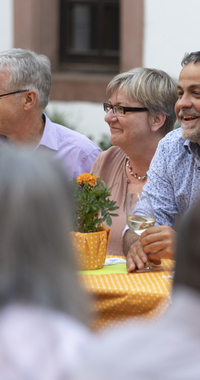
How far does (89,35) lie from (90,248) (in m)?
4.29

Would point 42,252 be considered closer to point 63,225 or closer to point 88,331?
point 63,225

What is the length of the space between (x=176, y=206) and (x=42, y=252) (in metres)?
1.96

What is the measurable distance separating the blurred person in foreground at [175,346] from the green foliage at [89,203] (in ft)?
3.96

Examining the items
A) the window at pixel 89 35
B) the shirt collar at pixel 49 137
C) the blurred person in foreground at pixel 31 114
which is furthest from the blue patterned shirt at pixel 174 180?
the window at pixel 89 35

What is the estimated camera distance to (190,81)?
258cm

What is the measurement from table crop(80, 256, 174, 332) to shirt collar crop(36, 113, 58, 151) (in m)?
1.61

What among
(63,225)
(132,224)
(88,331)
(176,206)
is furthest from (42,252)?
(176,206)

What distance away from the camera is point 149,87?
121 inches

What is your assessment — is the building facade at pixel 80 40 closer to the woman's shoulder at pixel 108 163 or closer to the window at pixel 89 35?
the window at pixel 89 35

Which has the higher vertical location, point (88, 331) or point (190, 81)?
point (190, 81)

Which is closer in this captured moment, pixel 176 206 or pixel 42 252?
pixel 42 252

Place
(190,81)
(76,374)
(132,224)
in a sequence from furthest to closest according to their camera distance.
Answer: (190,81) < (132,224) < (76,374)

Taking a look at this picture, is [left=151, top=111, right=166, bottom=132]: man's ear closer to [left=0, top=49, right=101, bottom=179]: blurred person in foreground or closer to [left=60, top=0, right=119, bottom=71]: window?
[left=0, top=49, right=101, bottom=179]: blurred person in foreground

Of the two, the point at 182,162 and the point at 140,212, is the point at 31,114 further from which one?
the point at 140,212
